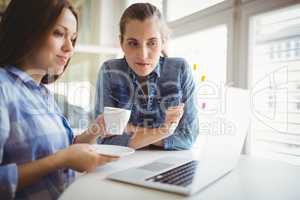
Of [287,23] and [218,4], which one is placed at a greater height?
[218,4]

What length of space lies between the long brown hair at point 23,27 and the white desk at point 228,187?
436 mm

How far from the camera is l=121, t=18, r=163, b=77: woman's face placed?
50.1 inches

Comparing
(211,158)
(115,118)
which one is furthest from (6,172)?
(211,158)

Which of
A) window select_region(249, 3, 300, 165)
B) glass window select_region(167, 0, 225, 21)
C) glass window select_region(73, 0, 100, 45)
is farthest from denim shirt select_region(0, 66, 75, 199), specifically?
glass window select_region(73, 0, 100, 45)

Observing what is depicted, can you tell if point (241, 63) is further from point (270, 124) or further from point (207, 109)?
point (207, 109)

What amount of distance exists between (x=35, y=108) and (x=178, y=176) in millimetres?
473

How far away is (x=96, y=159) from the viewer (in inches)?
32.4

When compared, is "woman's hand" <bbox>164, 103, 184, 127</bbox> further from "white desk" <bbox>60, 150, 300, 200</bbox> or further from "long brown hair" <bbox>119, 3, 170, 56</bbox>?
"long brown hair" <bbox>119, 3, 170, 56</bbox>

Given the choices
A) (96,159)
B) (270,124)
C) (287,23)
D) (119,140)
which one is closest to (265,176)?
(96,159)

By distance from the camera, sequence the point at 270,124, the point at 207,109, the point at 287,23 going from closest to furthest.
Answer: the point at 207,109, the point at 287,23, the point at 270,124

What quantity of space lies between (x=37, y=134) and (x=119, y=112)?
266mm

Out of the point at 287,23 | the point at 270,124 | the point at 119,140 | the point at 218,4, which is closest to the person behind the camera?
the point at 119,140

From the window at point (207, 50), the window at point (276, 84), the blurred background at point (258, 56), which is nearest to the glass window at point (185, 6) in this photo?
the blurred background at point (258, 56)

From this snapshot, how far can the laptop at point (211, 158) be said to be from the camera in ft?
2.34
